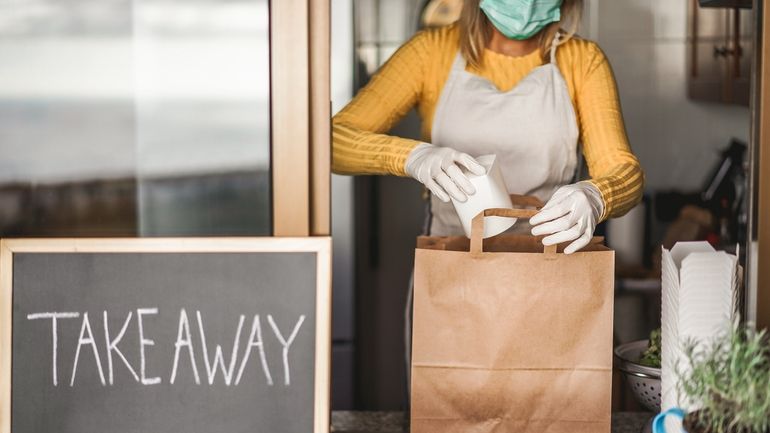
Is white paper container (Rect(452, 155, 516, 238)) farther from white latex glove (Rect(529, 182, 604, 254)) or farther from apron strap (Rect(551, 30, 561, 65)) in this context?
apron strap (Rect(551, 30, 561, 65))

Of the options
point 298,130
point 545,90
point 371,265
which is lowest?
point 371,265

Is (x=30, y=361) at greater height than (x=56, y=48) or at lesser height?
lesser

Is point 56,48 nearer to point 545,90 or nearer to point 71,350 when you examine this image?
point 71,350

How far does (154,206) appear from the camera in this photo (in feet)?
4.57

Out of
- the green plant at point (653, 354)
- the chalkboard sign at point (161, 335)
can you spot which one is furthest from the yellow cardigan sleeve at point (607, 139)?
the chalkboard sign at point (161, 335)

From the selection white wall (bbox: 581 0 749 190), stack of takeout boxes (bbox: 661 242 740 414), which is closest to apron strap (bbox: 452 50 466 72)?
stack of takeout boxes (bbox: 661 242 740 414)

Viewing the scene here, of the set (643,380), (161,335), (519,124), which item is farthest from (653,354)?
(161,335)

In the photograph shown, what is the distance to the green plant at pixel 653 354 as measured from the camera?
143 centimetres

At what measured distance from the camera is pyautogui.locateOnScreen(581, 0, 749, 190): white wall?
315 cm

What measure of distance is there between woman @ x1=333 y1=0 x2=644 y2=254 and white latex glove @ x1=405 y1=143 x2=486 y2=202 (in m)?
0.14

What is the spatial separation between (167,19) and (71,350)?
543 millimetres

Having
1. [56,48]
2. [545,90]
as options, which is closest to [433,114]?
[545,90]

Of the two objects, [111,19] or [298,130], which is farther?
[111,19]

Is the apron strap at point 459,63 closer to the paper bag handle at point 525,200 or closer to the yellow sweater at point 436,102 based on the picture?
the yellow sweater at point 436,102
